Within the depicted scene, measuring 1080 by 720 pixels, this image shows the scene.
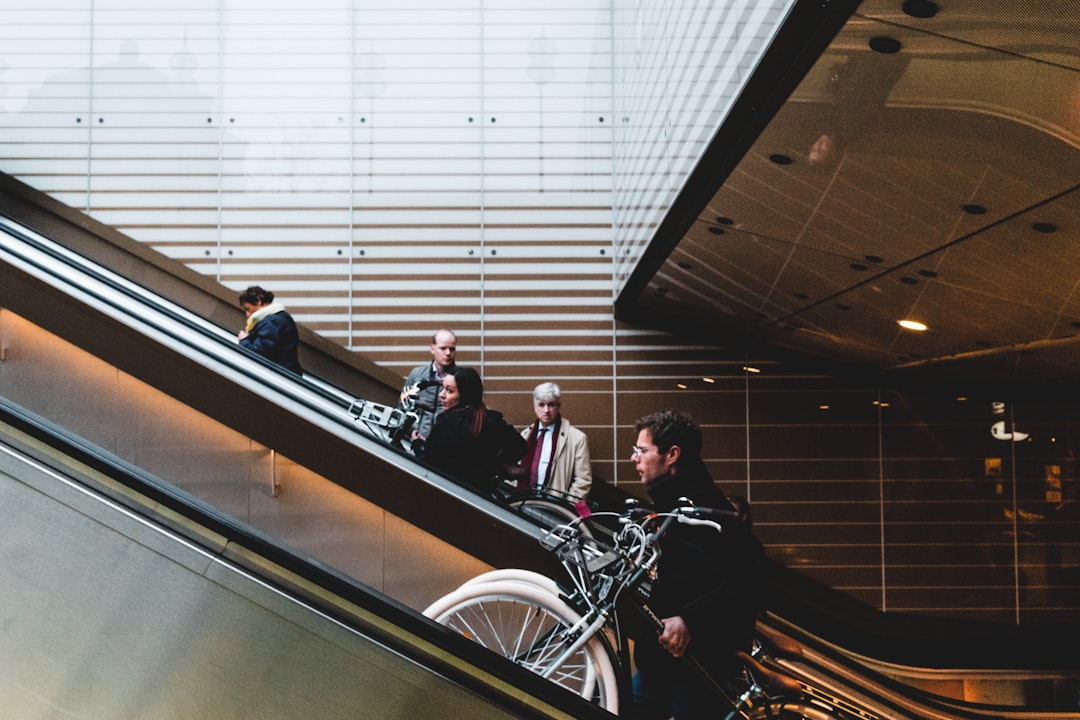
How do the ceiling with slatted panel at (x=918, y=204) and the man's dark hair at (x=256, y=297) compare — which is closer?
the ceiling with slatted panel at (x=918, y=204)

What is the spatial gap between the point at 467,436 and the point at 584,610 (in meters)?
1.86

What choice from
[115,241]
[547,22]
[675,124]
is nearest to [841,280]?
[675,124]

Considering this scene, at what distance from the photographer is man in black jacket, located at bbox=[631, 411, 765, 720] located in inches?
139

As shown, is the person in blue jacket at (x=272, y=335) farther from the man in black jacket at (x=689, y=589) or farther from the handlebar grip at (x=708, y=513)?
the handlebar grip at (x=708, y=513)

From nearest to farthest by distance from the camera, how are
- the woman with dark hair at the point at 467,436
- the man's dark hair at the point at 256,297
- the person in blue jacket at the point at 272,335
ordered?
1. the woman with dark hair at the point at 467,436
2. the person in blue jacket at the point at 272,335
3. the man's dark hair at the point at 256,297

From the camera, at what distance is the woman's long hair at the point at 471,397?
5738 millimetres

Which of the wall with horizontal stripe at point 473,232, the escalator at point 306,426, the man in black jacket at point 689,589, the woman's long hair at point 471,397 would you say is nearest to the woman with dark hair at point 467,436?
the woman's long hair at point 471,397

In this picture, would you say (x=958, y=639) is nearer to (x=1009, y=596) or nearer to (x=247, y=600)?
(x=1009, y=596)

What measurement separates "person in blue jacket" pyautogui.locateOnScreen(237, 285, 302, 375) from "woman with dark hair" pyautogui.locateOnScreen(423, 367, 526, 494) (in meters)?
2.13

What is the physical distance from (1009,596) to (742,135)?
730 centimetres

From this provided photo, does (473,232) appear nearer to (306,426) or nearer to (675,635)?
(306,426)

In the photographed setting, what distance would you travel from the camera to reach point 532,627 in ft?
14.6

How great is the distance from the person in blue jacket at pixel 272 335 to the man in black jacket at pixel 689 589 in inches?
174

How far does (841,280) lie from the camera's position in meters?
6.71
